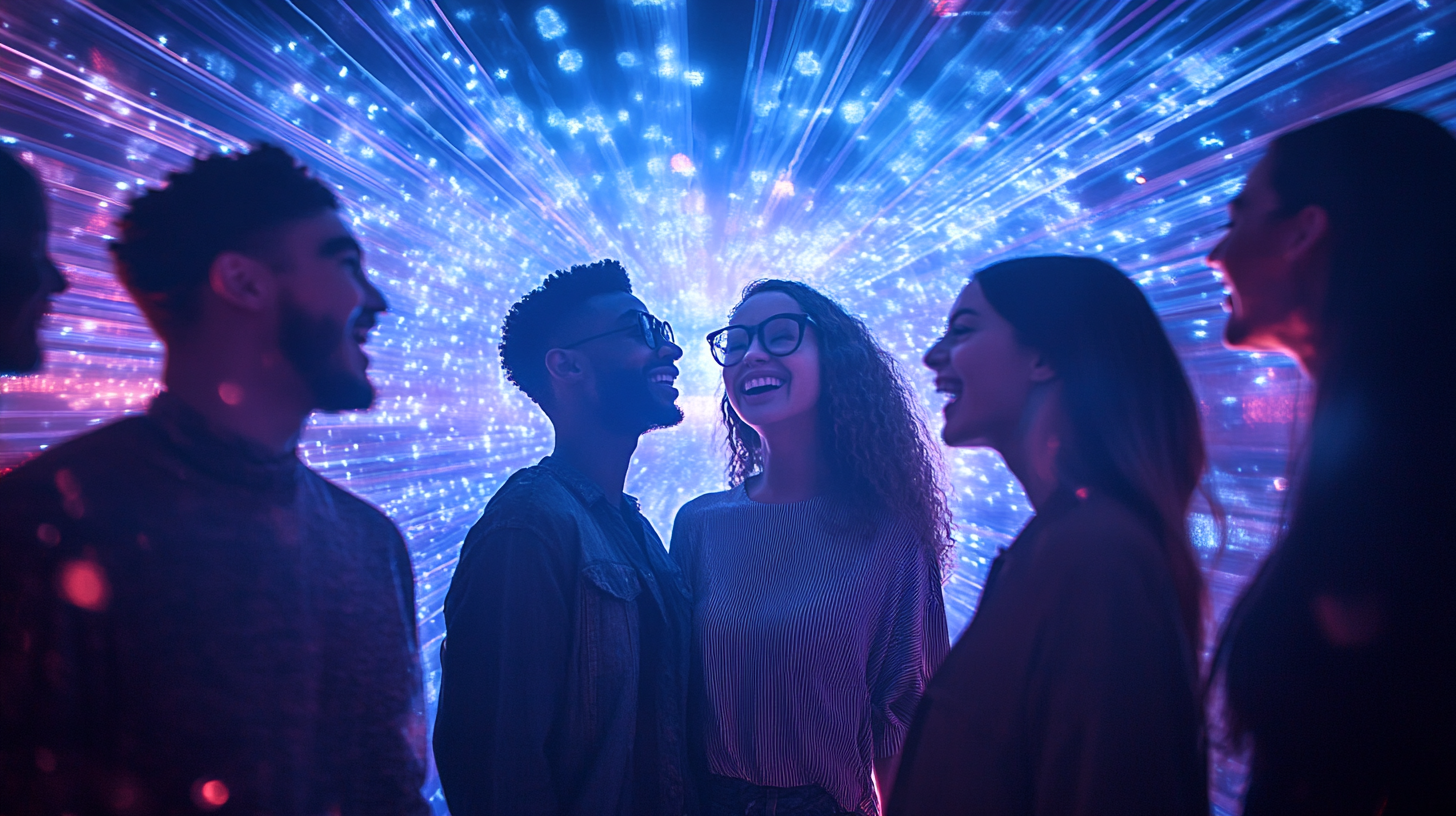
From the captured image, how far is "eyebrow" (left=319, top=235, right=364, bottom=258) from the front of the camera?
1559 mm

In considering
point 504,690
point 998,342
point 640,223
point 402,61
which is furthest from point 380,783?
point 640,223

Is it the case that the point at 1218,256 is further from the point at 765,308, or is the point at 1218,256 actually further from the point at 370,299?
the point at 370,299

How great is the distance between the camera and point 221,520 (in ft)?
4.49

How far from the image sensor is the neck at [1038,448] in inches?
61.4

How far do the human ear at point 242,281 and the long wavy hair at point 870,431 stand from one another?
1764 millimetres

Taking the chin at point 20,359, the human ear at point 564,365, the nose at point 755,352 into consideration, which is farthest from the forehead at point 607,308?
the chin at point 20,359

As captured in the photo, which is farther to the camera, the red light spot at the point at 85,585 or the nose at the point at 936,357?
the nose at the point at 936,357

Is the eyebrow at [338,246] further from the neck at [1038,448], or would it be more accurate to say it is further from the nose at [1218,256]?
the nose at [1218,256]

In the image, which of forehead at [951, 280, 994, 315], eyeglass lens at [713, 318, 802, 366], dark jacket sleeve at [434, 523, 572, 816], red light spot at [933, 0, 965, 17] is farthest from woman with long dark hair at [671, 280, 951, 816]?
red light spot at [933, 0, 965, 17]

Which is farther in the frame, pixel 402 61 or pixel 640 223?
pixel 640 223

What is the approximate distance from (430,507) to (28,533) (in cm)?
436

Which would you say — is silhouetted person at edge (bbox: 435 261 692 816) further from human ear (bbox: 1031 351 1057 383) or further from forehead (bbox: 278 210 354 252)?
human ear (bbox: 1031 351 1057 383)

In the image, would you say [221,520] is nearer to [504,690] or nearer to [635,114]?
[504,690]

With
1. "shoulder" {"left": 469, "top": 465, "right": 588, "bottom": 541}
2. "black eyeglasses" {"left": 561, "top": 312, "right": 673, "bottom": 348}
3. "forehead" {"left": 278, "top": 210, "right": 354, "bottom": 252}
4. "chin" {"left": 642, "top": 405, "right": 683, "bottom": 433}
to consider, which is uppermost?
"forehead" {"left": 278, "top": 210, "right": 354, "bottom": 252}
